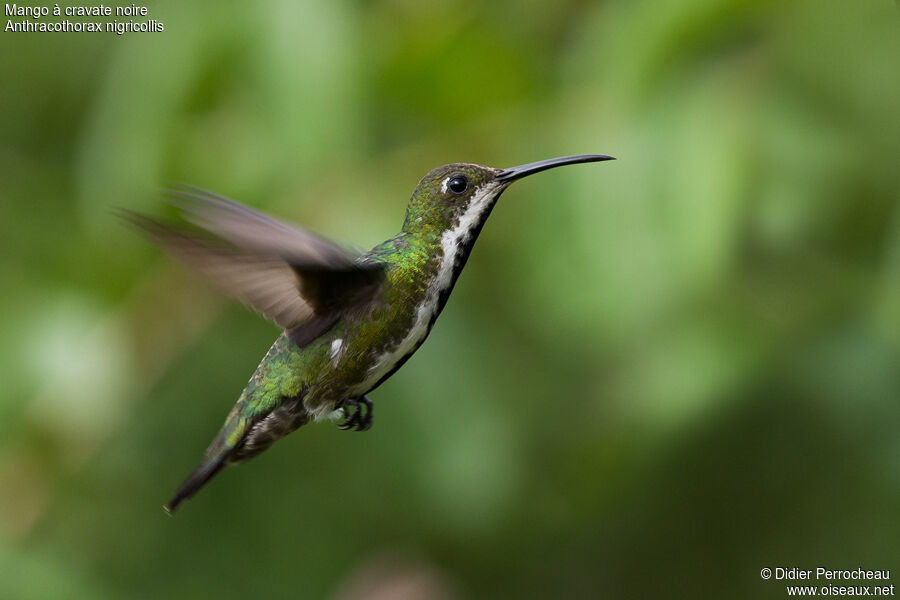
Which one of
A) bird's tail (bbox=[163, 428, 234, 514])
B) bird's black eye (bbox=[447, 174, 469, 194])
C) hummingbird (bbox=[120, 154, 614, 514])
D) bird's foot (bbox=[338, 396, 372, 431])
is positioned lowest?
bird's tail (bbox=[163, 428, 234, 514])

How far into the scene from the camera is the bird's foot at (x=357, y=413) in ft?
4.47

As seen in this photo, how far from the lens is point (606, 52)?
185cm

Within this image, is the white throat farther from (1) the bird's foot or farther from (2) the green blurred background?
(2) the green blurred background

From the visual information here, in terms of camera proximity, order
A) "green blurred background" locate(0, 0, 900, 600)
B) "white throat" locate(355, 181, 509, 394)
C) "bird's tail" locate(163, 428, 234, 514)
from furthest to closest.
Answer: "green blurred background" locate(0, 0, 900, 600) < "bird's tail" locate(163, 428, 234, 514) < "white throat" locate(355, 181, 509, 394)

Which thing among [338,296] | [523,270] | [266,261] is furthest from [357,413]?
[523,270]

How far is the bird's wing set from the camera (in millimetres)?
1069

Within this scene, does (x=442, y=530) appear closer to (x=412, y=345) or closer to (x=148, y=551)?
(x=148, y=551)

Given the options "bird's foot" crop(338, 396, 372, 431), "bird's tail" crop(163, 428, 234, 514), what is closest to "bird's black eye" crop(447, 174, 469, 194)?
"bird's foot" crop(338, 396, 372, 431)

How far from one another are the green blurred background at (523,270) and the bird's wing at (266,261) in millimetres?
218

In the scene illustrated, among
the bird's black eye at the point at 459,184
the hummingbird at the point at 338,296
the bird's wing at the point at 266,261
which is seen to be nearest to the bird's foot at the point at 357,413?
the hummingbird at the point at 338,296

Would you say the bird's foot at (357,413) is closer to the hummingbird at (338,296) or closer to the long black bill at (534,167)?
the hummingbird at (338,296)

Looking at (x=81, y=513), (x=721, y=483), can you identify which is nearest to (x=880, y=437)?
(x=721, y=483)

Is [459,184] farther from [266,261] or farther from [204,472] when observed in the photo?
[204,472]

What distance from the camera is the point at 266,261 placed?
46.6 inches
